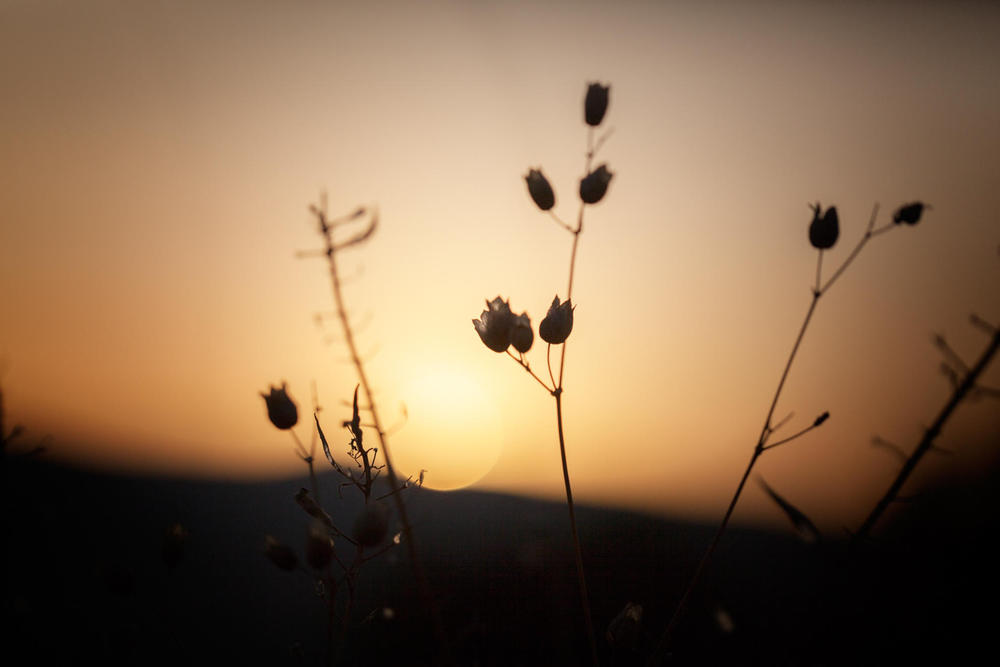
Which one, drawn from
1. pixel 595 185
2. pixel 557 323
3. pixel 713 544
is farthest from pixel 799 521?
pixel 595 185

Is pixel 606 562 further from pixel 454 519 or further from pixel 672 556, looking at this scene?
pixel 454 519

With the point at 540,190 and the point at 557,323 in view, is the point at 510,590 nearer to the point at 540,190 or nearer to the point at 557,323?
the point at 557,323

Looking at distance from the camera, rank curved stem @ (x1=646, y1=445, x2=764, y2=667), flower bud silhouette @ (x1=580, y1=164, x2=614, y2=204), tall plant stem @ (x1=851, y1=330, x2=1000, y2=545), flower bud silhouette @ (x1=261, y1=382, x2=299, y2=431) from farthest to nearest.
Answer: flower bud silhouette @ (x1=580, y1=164, x2=614, y2=204), flower bud silhouette @ (x1=261, y1=382, x2=299, y2=431), curved stem @ (x1=646, y1=445, x2=764, y2=667), tall plant stem @ (x1=851, y1=330, x2=1000, y2=545)

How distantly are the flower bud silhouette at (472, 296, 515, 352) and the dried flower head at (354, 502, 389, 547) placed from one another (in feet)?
1.02

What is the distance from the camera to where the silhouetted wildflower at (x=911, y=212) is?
3.12ft

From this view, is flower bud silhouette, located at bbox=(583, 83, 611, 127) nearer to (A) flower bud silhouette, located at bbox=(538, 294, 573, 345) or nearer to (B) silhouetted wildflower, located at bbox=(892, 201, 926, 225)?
(A) flower bud silhouette, located at bbox=(538, 294, 573, 345)

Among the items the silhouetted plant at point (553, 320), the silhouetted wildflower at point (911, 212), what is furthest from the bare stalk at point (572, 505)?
the silhouetted wildflower at point (911, 212)

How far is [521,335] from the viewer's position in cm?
96

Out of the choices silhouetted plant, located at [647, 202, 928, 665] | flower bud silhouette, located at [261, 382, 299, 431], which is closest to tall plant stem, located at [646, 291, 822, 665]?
silhouetted plant, located at [647, 202, 928, 665]

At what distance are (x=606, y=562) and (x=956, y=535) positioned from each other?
748mm

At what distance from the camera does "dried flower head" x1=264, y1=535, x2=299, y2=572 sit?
0.84 m

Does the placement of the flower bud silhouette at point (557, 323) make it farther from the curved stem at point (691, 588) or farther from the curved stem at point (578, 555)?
the curved stem at point (691, 588)

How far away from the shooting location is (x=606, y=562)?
1402 millimetres

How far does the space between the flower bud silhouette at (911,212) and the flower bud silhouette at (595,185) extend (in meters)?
0.42
